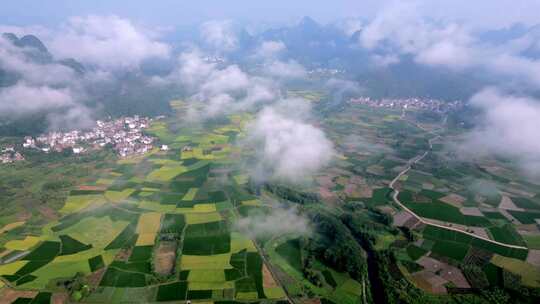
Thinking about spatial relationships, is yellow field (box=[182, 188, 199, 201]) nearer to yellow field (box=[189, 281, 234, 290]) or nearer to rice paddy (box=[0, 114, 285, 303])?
rice paddy (box=[0, 114, 285, 303])

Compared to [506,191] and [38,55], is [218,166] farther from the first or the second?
[38,55]

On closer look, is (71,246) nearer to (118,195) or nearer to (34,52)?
(118,195)

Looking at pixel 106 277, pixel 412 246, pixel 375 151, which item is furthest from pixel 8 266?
pixel 375 151

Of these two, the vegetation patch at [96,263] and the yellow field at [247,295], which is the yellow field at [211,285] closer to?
the yellow field at [247,295]

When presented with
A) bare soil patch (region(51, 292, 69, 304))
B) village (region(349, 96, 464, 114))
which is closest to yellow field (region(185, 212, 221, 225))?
bare soil patch (region(51, 292, 69, 304))

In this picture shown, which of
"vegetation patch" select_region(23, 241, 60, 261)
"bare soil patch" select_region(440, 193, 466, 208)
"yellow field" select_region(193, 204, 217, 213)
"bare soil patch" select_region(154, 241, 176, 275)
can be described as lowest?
"bare soil patch" select_region(154, 241, 176, 275)

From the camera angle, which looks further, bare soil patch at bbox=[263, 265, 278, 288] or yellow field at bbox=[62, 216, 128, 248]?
yellow field at bbox=[62, 216, 128, 248]

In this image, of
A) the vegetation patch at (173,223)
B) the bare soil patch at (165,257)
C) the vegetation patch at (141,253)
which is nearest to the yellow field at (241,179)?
the vegetation patch at (173,223)
